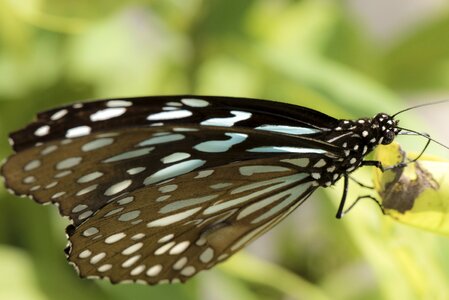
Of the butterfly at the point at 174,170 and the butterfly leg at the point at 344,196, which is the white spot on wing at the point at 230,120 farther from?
the butterfly leg at the point at 344,196

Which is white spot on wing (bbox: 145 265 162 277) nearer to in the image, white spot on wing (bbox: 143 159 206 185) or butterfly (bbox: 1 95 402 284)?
butterfly (bbox: 1 95 402 284)

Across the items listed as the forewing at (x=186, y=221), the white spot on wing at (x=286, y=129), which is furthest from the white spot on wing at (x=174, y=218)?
the white spot on wing at (x=286, y=129)

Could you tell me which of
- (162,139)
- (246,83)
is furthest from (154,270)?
(246,83)

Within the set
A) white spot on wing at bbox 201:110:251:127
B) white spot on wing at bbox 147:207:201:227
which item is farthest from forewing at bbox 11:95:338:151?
white spot on wing at bbox 147:207:201:227

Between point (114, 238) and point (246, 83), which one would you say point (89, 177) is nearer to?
point (114, 238)

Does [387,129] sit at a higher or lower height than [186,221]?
higher

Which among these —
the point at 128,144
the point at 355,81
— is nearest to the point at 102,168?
the point at 128,144
